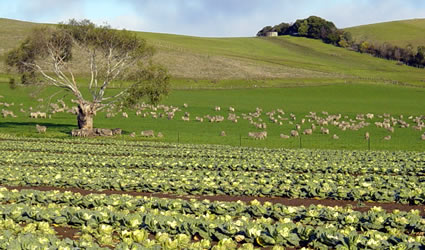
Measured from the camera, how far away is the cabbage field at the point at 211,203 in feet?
44.0

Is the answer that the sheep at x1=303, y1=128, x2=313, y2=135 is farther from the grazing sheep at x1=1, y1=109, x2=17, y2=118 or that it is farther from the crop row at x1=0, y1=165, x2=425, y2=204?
the grazing sheep at x1=1, y1=109, x2=17, y2=118

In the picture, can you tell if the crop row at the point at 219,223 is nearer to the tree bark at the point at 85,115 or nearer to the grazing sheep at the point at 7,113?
the tree bark at the point at 85,115

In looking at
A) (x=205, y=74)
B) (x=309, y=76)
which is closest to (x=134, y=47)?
(x=205, y=74)

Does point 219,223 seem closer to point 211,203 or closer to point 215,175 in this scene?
point 211,203

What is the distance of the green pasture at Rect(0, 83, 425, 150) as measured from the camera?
53469 mm

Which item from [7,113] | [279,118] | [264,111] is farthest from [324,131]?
[7,113]

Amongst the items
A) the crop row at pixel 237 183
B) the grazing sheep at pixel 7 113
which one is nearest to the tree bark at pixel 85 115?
the grazing sheep at pixel 7 113

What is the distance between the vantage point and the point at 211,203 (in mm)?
18250

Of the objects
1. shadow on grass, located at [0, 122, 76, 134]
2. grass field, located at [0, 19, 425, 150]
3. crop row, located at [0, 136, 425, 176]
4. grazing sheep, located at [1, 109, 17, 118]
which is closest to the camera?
crop row, located at [0, 136, 425, 176]

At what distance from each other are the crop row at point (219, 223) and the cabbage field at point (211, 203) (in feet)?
0.11

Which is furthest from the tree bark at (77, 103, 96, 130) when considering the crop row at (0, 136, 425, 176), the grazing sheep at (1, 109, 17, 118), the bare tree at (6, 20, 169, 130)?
the grazing sheep at (1, 109, 17, 118)

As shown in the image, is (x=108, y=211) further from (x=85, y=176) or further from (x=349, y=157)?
(x=349, y=157)

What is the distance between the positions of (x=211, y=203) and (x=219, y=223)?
342 centimetres

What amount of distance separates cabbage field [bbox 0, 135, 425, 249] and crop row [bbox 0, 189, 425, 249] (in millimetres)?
34
